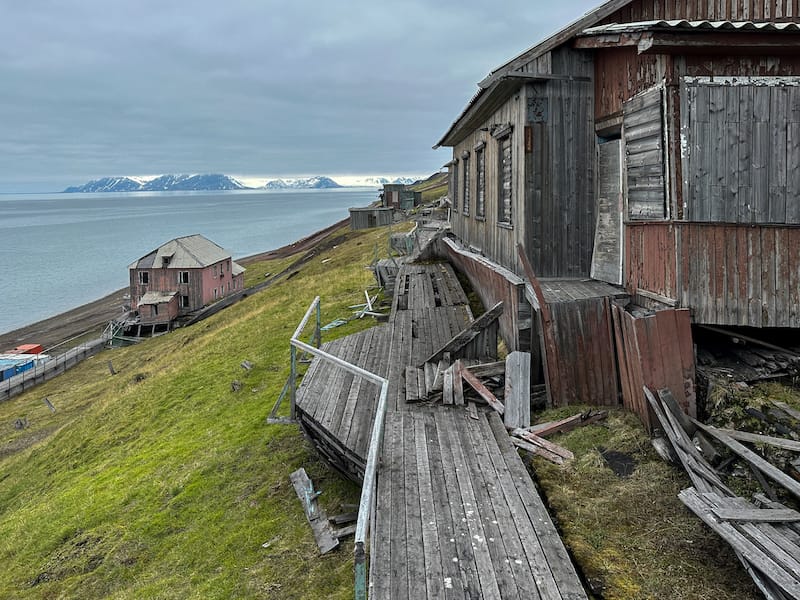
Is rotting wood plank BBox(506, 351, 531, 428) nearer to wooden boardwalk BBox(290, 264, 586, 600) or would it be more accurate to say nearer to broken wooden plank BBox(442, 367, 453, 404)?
wooden boardwalk BBox(290, 264, 586, 600)

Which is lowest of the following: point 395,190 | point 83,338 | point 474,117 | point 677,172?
point 83,338

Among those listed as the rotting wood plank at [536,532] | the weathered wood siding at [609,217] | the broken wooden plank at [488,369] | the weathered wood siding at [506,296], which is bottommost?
the rotting wood plank at [536,532]

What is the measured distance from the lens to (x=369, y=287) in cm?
2197

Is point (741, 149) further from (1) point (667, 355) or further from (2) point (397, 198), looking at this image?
(2) point (397, 198)

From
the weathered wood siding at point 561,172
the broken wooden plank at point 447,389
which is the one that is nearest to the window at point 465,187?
the weathered wood siding at point 561,172

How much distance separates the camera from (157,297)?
4825cm

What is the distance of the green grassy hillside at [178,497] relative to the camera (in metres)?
7.37

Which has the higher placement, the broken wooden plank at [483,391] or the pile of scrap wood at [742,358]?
the pile of scrap wood at [742,358]

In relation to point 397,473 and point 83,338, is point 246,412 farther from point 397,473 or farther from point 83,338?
point 83,338

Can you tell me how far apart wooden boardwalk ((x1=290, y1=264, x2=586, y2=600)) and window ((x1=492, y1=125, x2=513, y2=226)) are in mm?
4121

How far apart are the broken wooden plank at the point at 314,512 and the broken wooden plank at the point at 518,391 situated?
2.85 m

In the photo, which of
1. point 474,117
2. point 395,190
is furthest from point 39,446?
point 395,190

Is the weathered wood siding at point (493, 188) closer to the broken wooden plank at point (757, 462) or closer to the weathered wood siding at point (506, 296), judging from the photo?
the weathered wood siding at point (506, 296)

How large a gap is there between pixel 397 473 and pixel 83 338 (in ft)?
169
